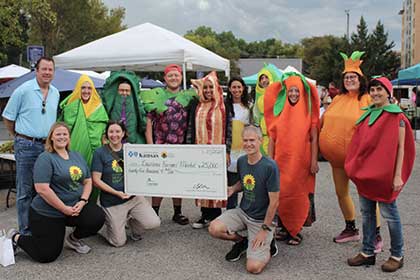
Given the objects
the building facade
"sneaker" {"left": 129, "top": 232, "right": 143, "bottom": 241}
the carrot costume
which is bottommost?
"sneaker" {"left": 129, "top": 232, "right": 143, "bottom": 241}

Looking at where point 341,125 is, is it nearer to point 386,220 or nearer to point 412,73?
point 386,220

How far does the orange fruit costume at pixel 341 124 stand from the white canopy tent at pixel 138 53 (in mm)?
3079

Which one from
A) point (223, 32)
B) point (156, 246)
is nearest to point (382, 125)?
point (156, 246)

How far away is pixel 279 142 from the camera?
167 inches

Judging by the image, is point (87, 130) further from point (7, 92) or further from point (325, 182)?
point (325, 182)

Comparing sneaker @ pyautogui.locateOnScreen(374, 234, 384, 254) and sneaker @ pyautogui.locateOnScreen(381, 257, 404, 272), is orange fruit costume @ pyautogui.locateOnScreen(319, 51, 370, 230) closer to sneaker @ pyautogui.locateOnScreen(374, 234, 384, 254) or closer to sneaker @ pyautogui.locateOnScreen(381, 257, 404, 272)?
sneaker @ pyautogui.locateOnScreen(374, 234, 384, 254)

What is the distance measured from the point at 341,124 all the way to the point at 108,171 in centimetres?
230

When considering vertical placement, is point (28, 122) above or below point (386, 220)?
above

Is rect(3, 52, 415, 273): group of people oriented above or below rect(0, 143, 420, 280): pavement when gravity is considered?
above

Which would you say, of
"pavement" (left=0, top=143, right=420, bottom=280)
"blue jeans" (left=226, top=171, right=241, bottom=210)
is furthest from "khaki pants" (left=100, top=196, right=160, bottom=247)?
"blue jeans" (left=226, top=171, right=241, bottom=210)

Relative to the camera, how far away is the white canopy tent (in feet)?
22.4

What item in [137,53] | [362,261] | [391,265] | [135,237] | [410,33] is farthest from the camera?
[410,33]

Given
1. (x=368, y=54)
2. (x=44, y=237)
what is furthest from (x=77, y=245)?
(x=368, y=54)

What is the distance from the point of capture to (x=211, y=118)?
183 inches
